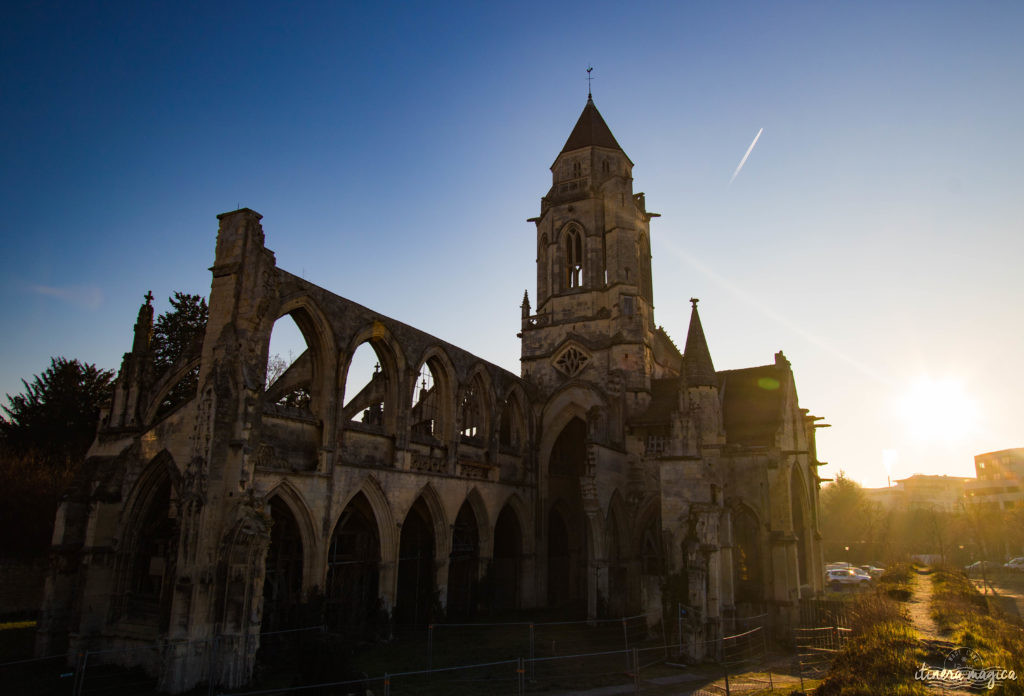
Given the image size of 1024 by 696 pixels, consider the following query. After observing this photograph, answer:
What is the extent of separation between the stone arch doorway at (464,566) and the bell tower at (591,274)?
23.8ft

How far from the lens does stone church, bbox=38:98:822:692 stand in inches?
517

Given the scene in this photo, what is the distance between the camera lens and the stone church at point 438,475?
13133 millimetres

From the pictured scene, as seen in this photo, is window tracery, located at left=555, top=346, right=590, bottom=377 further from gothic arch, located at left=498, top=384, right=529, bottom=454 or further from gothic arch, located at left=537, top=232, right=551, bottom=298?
gothic arch, located at left=537, top=232, right=551, bottom=298

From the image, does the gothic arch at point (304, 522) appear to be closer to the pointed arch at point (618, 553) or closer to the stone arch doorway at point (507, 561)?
the stone arch doorway at point (507, 561)

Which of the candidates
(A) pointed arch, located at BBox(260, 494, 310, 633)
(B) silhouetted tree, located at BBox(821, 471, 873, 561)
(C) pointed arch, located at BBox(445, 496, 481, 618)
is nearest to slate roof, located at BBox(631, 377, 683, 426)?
(C) pointed arch, located at BBox(445, 496, 481, 618)

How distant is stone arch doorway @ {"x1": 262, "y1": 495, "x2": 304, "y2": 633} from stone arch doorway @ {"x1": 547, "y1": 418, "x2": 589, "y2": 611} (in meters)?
11.8

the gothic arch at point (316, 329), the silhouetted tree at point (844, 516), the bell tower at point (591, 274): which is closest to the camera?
the gothic arch at point (316, 329)

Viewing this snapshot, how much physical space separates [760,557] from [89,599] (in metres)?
18.7

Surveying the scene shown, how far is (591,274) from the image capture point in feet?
90.8

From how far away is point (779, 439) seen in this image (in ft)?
69.7

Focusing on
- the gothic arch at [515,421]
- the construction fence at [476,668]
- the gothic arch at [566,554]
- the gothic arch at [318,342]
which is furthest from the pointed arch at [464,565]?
the gothic arch at [318,342]

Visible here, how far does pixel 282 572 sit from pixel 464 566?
7.47 metres

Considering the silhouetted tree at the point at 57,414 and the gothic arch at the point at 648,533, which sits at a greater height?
the silhouetted tree at the point at 57,414

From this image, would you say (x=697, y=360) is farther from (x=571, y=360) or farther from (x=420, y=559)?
(x=420, y=559)
